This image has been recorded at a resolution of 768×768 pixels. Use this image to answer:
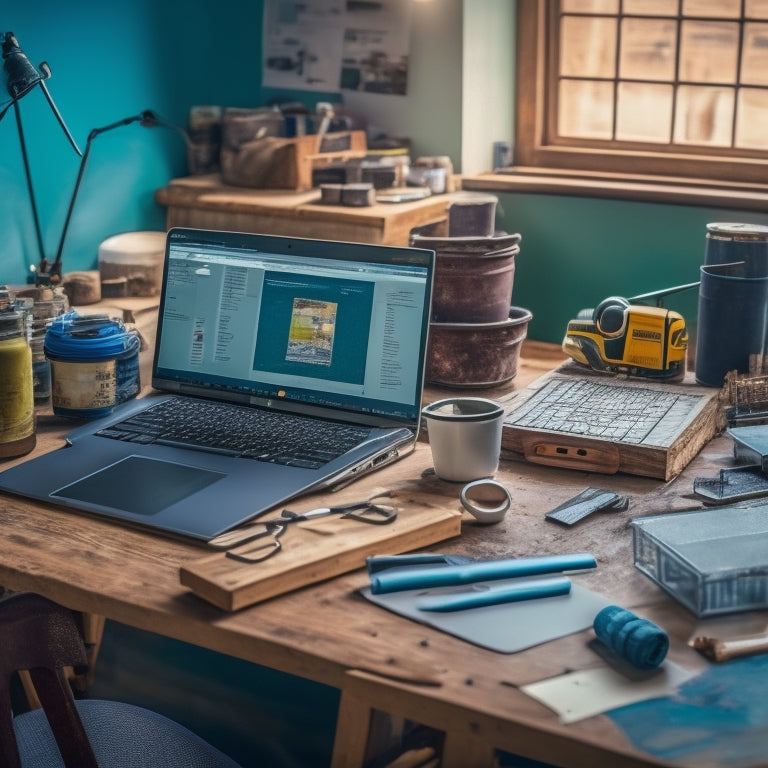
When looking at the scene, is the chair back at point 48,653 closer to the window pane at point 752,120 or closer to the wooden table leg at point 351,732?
the wooden table leg at point 351,732

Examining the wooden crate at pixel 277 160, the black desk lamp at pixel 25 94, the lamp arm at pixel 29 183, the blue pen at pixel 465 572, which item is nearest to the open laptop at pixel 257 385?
the blue pen at pixel 465 572

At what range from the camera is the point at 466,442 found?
1.53 metres

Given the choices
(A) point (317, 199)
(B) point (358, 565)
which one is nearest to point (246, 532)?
(B) point (358, 565)

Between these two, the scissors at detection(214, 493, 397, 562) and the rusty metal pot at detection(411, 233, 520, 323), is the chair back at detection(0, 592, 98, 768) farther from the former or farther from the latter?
the rusty metal pot at detection(411, 233, 520, 323)

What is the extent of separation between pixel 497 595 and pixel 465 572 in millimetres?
51

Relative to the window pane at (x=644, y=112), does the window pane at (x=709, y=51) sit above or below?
above

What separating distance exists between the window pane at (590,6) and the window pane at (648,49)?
0.18 feet

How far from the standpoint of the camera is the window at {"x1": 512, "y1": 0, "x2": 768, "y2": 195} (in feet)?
9.48

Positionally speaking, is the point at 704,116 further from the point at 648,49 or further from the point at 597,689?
the point at 597,689

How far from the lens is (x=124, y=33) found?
2691 mm

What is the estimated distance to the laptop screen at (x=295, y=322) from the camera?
1.64 meters

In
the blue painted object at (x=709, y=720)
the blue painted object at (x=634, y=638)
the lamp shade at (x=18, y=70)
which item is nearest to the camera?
the blue painted object at (x=709, y=720)

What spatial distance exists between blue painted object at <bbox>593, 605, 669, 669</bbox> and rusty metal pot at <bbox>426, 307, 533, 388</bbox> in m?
0.87

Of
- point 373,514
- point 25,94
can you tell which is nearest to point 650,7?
point 25,94
